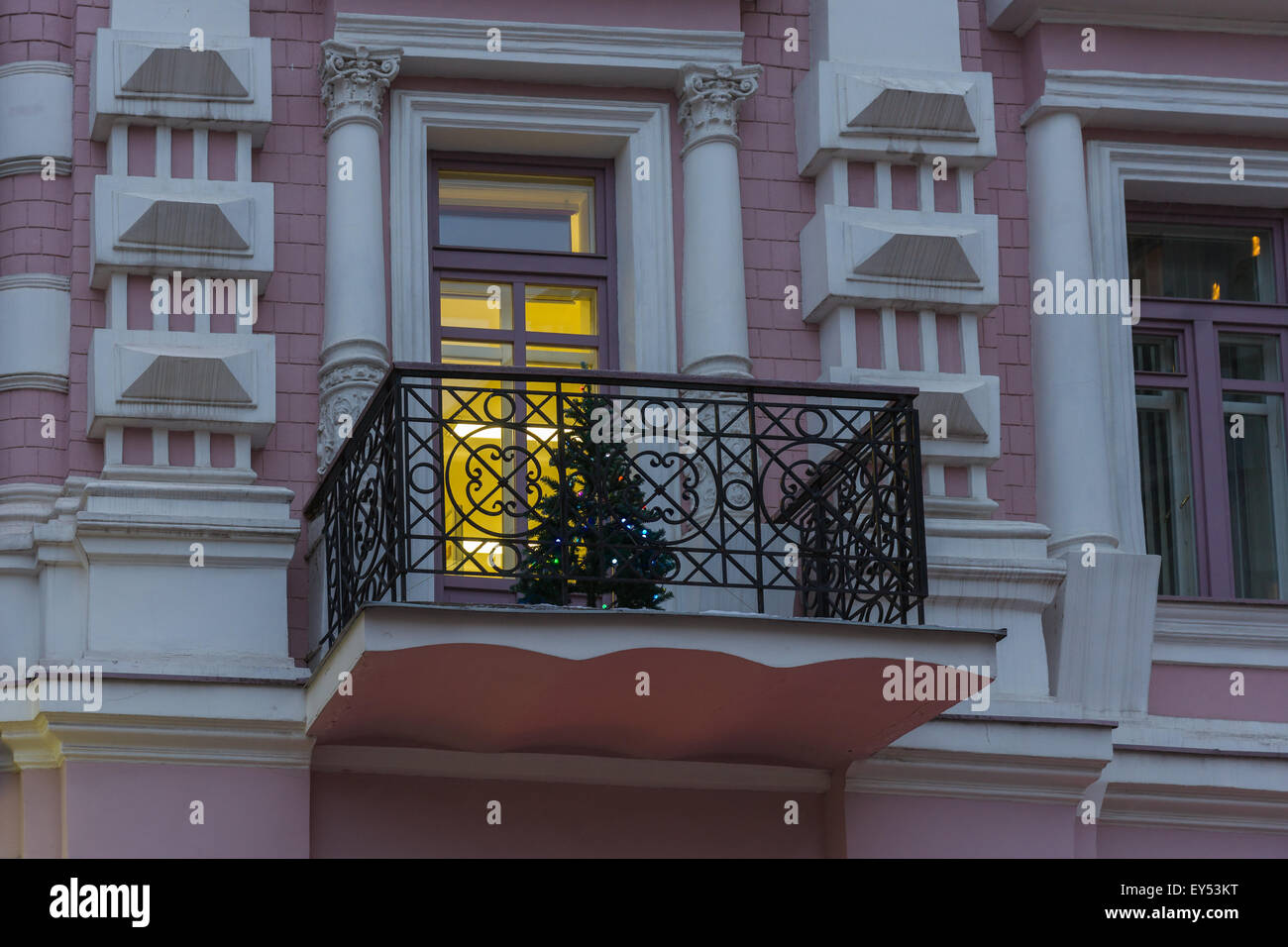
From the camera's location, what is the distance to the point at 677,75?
12977 millimetres

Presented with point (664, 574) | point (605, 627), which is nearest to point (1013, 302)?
point (664, 574)

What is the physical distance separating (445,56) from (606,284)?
1283 mm

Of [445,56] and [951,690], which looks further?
[445,56]

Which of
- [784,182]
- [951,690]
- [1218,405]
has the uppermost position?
[784,182]

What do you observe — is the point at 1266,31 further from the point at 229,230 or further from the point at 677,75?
the point at 229,230

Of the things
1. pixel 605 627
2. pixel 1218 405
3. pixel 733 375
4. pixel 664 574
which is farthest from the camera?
pixel 1218 405

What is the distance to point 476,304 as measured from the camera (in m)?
12.8

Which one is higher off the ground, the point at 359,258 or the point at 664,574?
the point at 359,258

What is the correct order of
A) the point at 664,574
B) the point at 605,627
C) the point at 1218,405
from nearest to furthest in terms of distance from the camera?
the point at 605,627 < the point at 664,574 < the point at 1218,405

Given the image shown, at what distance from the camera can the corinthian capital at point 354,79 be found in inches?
495

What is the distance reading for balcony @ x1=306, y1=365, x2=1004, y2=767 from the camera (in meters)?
10.7

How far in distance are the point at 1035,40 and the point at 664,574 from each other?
3.60m

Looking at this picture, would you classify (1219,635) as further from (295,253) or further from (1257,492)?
(295,253)

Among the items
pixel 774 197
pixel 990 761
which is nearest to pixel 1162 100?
pixel 774 197
